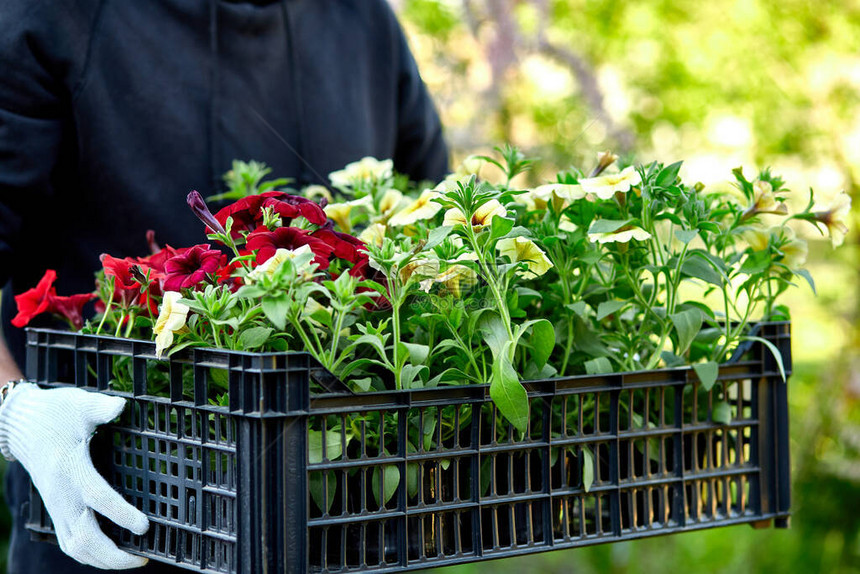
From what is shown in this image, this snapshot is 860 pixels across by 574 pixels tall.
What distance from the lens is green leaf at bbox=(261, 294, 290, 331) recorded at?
2.32 feet

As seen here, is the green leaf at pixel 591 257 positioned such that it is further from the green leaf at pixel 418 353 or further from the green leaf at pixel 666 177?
the green leaf at pixel 418 353

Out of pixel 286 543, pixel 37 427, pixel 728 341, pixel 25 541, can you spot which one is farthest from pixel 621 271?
pixel 25 541

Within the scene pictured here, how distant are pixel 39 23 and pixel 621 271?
92 cm

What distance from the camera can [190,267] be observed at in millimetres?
867

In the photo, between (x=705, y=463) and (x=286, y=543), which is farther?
(x=705, y=463)

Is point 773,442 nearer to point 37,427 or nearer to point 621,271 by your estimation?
point 621,271

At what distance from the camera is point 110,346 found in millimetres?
888

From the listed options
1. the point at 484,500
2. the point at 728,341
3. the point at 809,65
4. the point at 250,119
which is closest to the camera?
the point at 484,500

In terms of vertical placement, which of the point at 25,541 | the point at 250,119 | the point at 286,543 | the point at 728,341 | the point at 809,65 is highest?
the point at 809,65

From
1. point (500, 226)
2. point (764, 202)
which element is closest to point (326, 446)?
point (500, 226)

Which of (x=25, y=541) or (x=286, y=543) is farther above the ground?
(x=286, y=543)

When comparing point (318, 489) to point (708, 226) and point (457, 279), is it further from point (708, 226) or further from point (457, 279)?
point (708, 226)

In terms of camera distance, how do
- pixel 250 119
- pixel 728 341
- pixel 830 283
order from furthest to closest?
pixel 830 283, pixel 250 119, pixel 728 341

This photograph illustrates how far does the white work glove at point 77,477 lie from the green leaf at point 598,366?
51cm
